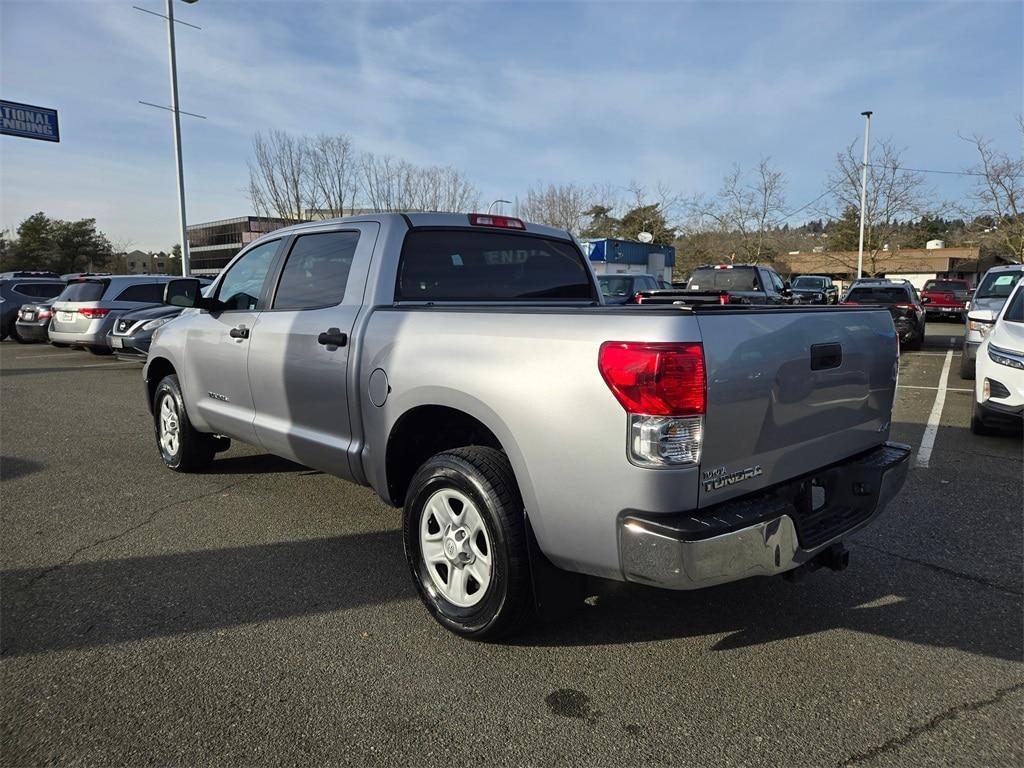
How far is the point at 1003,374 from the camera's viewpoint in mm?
6105

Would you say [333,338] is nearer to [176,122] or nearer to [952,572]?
[952,572]

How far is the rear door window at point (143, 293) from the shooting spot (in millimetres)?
14430

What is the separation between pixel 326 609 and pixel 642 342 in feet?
6.65

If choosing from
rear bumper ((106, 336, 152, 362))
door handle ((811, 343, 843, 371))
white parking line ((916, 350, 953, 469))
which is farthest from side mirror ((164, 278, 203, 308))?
rear bumper ((106, 336, 152, 362))

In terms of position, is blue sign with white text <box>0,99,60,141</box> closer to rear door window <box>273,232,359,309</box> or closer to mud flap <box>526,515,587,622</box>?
rear door window <box>273,232,359,309</box>

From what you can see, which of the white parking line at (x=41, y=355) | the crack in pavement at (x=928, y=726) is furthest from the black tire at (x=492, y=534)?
the white parking line at (x=41, y=355)

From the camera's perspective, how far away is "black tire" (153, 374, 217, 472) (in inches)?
213

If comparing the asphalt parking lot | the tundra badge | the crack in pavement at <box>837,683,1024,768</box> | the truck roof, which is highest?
the truck roof

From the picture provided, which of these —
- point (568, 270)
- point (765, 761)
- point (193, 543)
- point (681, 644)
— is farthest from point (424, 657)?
point (568, 270)

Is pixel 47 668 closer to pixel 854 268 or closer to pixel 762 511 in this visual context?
pixel 762 511

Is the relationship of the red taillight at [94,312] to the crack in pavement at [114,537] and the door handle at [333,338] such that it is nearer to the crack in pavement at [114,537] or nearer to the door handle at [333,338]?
the crack in pavement at [114,537]

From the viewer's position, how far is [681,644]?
3035mm

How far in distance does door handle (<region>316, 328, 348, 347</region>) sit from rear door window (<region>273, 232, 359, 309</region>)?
23cm

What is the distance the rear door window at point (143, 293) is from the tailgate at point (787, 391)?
1438cm
